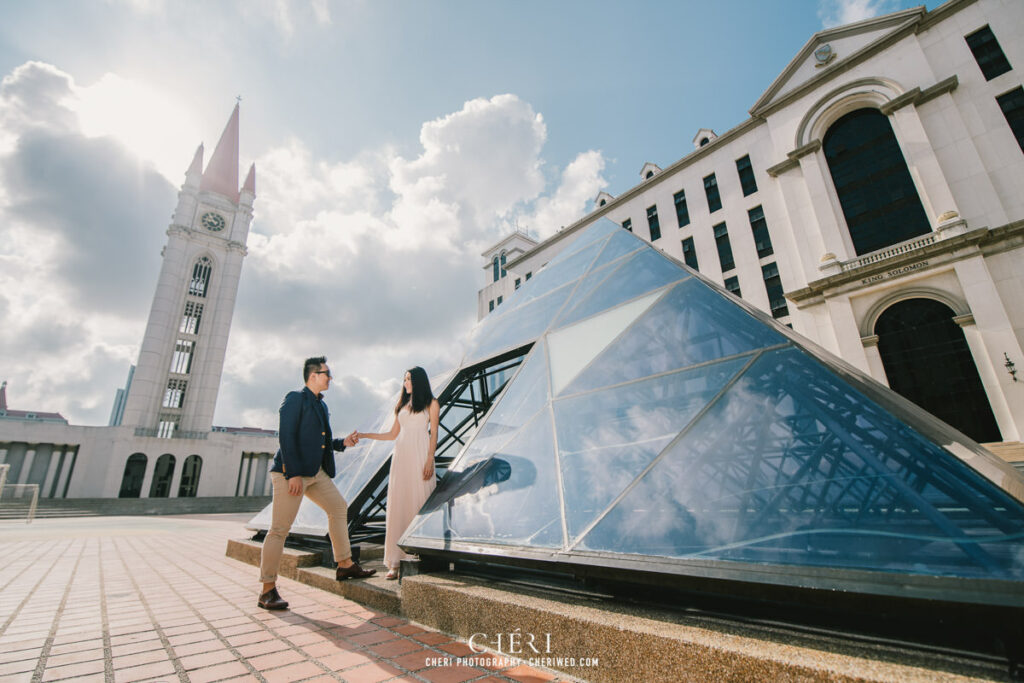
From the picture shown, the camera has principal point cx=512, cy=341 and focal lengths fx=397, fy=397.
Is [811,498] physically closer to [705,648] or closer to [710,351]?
[705,648]

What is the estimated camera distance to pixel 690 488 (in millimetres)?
1954

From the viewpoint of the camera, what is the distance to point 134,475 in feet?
125

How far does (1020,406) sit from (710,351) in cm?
1836

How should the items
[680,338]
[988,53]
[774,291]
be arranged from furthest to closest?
[774,291] → [988,53] → [680,338]

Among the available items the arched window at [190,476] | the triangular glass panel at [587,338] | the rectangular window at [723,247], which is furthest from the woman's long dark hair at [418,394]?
the arched window at [190,476]

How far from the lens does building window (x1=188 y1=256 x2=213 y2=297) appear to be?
4709cm

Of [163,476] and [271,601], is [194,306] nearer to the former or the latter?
[163,476]

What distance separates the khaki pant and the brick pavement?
0.34 meters

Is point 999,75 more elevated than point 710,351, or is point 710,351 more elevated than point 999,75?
point 999,75

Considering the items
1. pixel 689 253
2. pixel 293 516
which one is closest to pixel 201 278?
pixel 689 253

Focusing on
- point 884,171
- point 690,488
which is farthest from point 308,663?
point 884,171

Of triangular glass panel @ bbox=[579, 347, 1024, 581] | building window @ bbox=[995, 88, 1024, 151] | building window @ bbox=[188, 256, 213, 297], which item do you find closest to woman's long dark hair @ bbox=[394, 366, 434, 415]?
triangular glass panel @ bbox=[579, 347, 1024, 581]

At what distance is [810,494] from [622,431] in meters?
0.99

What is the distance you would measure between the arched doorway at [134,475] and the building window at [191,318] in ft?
46.7
